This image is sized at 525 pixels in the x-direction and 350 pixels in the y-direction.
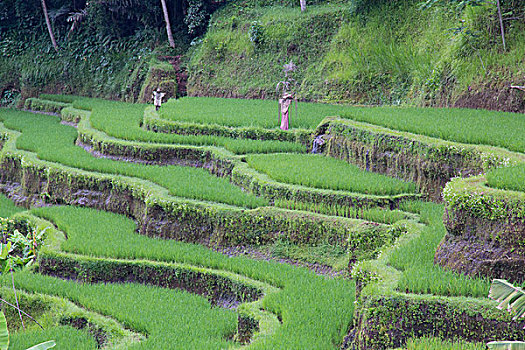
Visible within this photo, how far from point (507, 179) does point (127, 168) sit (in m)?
6.81

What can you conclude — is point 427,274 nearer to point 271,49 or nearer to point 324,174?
point 324,174

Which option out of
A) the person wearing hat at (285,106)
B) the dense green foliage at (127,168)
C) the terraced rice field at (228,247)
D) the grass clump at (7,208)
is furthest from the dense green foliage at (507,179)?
the grass clump at (7,208)

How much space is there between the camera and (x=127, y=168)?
10742 mm

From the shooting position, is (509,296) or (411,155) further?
(411,155)

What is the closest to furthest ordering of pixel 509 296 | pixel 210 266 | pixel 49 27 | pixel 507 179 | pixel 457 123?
pixel 509 296 < pixel 507 179 < pixel 210 266 < pixel 457 123 < pixel 49 27

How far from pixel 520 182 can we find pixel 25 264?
6.58 meters

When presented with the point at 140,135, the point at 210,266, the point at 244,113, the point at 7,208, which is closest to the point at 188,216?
the point at 210,266

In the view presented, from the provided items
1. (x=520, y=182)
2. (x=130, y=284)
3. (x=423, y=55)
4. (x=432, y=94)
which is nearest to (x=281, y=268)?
(x=130, y=284)

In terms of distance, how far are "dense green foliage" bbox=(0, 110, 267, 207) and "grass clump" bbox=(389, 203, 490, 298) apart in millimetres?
2686

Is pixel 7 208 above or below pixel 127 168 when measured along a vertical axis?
below

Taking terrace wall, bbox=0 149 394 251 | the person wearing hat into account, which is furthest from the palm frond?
the person wearing hat

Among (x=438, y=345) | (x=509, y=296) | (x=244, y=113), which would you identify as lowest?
(x=438, y=345)

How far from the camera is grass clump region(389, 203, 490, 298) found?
4.84 meters

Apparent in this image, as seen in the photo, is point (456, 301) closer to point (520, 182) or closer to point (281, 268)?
point (520, 182)
